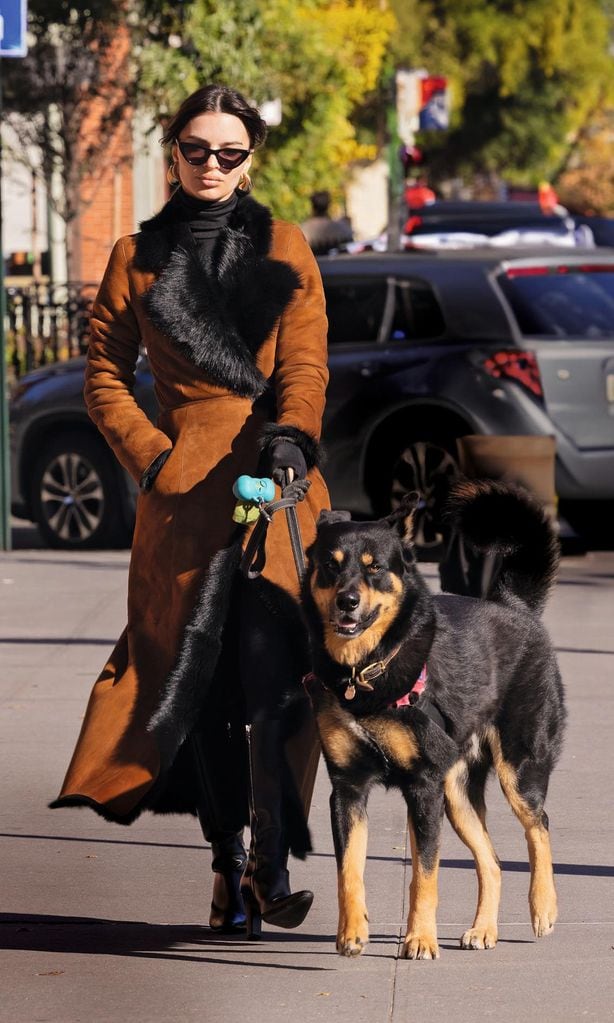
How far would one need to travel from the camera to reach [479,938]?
5270 millimetres

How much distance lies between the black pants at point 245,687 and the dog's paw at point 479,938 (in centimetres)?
66

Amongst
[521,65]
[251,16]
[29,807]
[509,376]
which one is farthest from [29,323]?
[521,65]

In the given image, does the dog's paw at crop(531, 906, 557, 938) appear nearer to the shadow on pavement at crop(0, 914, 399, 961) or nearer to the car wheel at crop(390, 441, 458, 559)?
the shadow on pavement at crop(0, 914, 399, 961)

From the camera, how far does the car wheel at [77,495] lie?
1329cm

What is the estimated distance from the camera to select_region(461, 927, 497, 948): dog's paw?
5266 millimetres

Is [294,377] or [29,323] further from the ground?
[294,377]

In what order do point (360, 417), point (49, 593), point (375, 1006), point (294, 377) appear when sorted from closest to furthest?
point (375, 1006)
point (294, 377)
point (49, 593)
point (360, 417)

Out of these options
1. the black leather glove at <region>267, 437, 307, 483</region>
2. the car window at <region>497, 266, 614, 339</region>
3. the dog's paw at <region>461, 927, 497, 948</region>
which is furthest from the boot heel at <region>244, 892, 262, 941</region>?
the car window at <region>497, 266, 614, 339</region>

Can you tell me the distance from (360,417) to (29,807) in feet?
19.1

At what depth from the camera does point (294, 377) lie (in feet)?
17.5

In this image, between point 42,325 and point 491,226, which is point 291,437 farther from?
point 491,226

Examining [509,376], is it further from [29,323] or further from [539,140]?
[539,140]

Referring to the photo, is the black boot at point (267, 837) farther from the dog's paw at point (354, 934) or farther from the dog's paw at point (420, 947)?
the dog's paw at point (420, 947)

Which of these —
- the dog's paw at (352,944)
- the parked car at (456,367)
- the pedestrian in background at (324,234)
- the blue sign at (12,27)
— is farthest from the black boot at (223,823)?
the pedestrian in background at (324,234)
